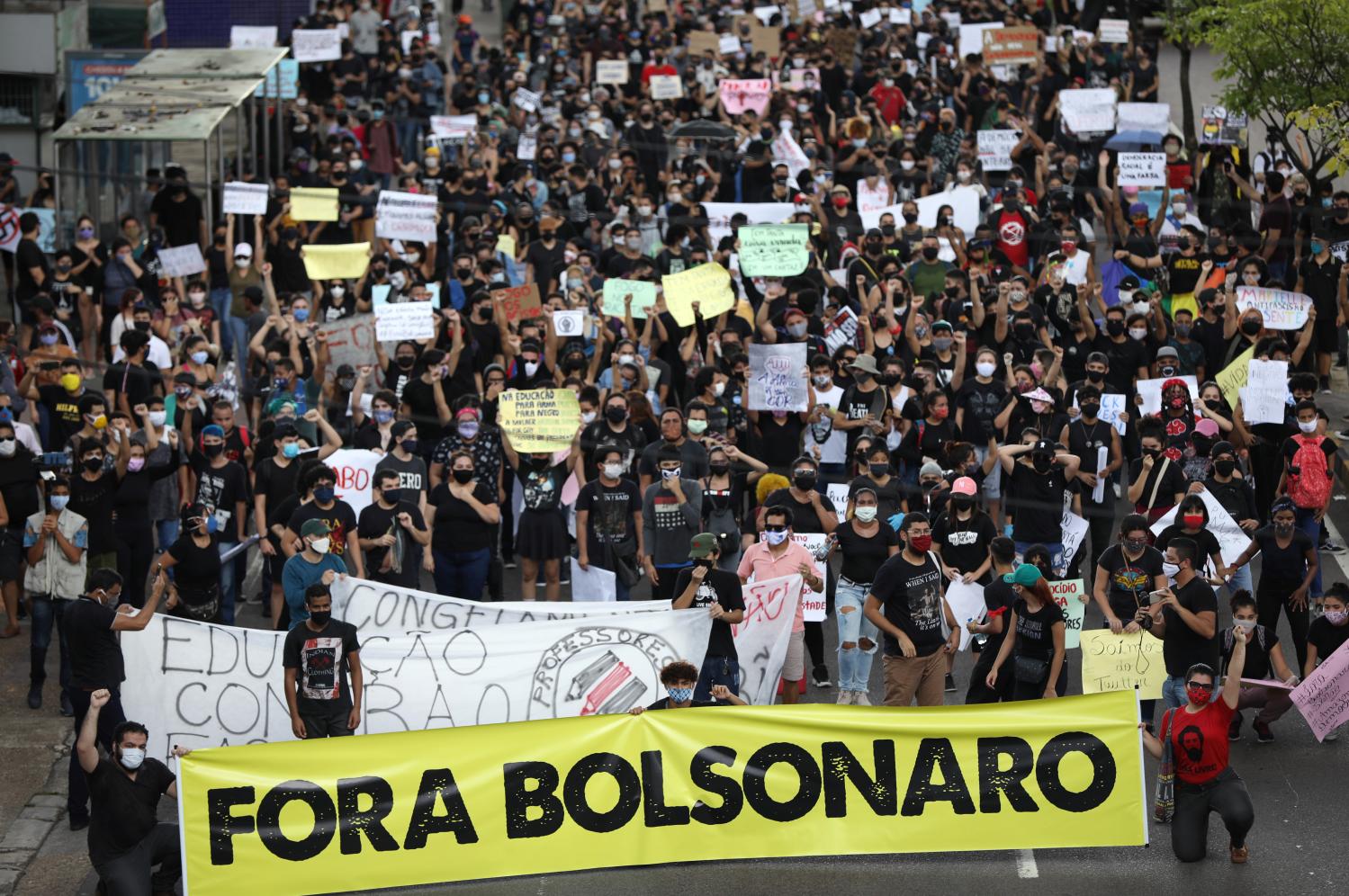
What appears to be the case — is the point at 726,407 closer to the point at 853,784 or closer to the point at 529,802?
the point at 853,784

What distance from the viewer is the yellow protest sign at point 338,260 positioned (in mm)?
20312

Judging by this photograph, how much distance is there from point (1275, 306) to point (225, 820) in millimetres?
11102

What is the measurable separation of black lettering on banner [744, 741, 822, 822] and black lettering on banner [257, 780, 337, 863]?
229cm

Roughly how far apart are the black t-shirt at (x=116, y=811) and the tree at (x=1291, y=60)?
1358 centimetres

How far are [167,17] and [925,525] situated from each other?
24.0m

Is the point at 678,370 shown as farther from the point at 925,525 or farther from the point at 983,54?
the point at 983,54

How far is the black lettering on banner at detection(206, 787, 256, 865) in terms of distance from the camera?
36.8 feet

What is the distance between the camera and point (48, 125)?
26.8 m

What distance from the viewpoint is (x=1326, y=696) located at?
1264cm

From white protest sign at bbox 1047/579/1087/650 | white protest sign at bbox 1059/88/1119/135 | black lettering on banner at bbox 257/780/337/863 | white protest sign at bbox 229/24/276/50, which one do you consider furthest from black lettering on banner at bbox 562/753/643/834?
white protest sign at bbox 229/24/276/50

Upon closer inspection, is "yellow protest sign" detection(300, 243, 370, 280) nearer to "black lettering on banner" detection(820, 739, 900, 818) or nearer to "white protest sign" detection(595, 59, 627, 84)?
"white protest sign" detection(595, 59, 627, 84)

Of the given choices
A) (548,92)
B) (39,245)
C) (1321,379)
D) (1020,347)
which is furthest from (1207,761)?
(548,92)

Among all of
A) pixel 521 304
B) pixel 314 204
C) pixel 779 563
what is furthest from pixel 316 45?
pixel 779 563

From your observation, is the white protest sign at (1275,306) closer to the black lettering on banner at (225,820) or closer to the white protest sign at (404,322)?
the white protest sign at (404,322)
